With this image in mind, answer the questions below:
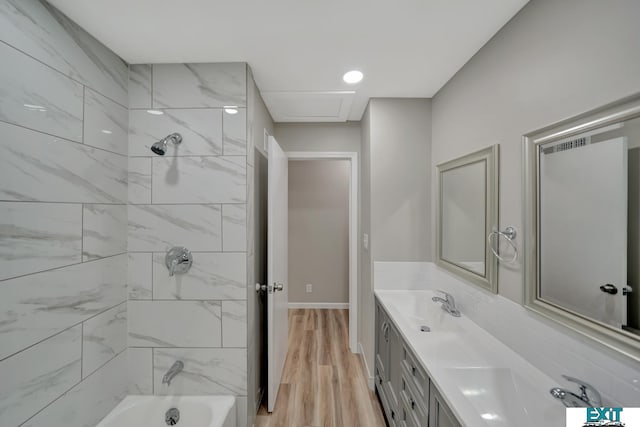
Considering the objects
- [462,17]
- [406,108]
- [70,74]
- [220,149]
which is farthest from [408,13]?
[70,74]

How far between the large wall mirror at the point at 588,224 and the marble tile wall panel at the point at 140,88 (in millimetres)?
2072

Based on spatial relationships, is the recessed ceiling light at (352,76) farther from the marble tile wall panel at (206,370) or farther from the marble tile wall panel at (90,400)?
the marble tile wall panel at (90,400)

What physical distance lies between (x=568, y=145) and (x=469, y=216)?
0.73 metres

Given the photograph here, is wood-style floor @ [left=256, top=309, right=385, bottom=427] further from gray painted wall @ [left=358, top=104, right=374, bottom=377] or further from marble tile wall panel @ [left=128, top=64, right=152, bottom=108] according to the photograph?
marble tile wall panel @ [left=128, top=64, right=152, bottom=108]

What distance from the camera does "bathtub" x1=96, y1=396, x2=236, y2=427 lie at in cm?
149

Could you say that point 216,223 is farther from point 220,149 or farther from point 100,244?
Answer: point 100,244

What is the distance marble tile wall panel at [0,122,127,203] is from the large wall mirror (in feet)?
6.85

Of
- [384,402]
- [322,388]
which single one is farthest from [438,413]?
[322,388]

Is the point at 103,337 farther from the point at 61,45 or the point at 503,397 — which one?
the point at 503,397

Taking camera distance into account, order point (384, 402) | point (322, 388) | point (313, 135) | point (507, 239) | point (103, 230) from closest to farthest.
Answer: point (507, 239), point (103, 230), point (384, 402), point (322, 388), point (313, 135)

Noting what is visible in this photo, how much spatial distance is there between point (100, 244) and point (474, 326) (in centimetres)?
213

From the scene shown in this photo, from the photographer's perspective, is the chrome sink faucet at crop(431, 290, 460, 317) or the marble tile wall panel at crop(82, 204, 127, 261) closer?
the marble tile wall panel at crop(82, 204, 127, 261)

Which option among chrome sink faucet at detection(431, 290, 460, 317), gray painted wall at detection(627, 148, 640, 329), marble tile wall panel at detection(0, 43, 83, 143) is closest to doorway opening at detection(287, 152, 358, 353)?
chrome sink faucet at detection(431, 290, 460, 317)

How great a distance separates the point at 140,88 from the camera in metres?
1.61
